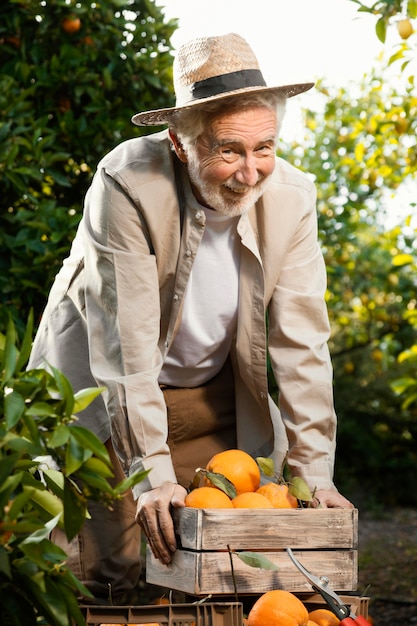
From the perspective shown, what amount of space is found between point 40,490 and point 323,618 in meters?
0.85

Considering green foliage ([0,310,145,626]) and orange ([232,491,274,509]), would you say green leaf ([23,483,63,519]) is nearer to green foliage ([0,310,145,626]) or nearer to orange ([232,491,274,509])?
green foliage ([0,310,145,626])

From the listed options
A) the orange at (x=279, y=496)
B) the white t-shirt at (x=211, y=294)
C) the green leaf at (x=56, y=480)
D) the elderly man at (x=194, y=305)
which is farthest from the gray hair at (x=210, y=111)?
the green leaf at (x=56, y=480)

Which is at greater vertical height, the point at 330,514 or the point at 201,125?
the point at 201,125

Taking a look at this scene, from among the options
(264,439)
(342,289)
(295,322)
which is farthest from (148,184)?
(342,289)

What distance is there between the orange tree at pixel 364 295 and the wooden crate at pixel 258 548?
3.68 metres

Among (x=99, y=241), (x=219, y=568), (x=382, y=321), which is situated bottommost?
(x=382, y=321)

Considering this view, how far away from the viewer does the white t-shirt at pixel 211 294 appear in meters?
2.78

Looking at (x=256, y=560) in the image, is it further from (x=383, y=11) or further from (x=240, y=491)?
(x=383, y=11)

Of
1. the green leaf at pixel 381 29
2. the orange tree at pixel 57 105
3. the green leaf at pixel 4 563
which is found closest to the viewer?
the green leaf at pixel 4 563

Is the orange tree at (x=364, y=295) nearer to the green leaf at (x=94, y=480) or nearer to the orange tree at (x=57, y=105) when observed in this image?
the orange tree at (x=57, y=105)

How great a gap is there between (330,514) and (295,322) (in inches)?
26.4

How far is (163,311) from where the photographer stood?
9.09ft

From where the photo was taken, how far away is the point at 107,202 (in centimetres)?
263

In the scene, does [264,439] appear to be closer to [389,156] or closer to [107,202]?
[107,202]
